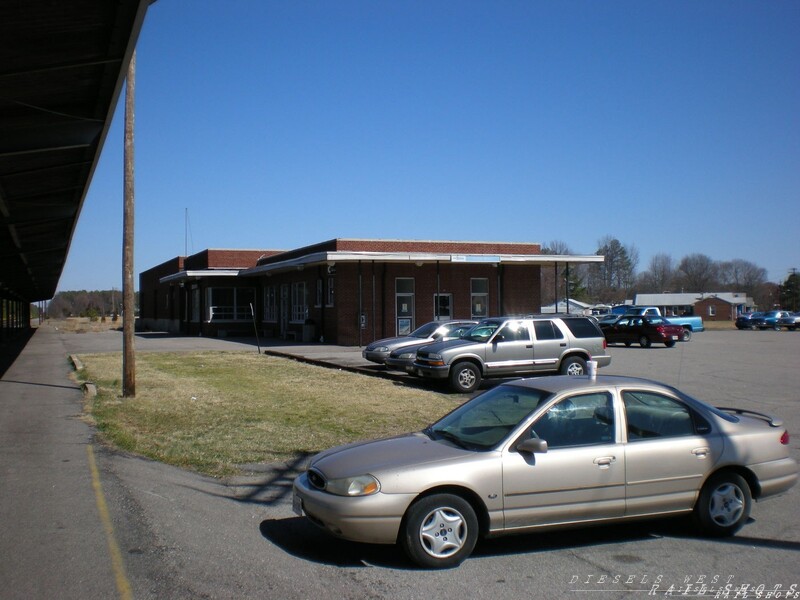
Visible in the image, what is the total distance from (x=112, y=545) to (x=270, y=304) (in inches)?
1540

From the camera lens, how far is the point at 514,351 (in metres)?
17.8

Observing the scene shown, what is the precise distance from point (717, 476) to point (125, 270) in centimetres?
1268

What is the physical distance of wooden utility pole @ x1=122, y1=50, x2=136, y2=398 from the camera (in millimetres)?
15406

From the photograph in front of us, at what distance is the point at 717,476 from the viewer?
660cm

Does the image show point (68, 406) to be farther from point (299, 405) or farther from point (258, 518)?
point (258, 518)

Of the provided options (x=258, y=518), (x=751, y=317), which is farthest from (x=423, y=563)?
(x=751, y=317)

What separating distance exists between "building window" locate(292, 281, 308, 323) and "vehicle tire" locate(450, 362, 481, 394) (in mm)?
21908

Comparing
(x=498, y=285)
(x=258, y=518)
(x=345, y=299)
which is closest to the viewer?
(x=258, y=518)

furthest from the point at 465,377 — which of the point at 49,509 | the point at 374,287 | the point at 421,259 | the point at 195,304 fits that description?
the point at 195,304

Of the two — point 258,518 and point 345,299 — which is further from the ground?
point 345,299

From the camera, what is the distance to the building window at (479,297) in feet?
124

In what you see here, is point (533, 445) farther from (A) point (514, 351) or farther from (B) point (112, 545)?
(A) point (514, 351)

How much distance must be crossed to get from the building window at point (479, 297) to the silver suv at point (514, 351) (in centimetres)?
1863

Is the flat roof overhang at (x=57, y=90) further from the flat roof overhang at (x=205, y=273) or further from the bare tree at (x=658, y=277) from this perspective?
the bare tree at (x=658, y=277)
